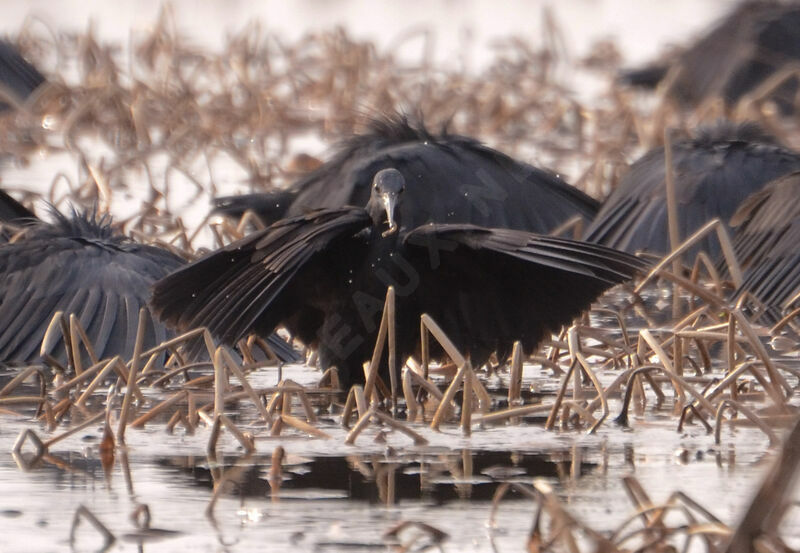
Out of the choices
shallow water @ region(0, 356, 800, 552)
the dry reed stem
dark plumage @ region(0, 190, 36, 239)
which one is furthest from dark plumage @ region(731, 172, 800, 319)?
the dry reed stem

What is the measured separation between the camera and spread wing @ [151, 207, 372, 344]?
4.70m

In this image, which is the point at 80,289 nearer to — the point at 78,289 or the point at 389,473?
the point at 78,289

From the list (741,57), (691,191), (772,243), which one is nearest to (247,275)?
(772,243)

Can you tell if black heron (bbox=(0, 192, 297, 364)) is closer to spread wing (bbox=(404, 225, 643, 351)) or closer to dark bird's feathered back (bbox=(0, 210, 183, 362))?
dark bird's feathered back (bbox=(0, 210, 183, 362))

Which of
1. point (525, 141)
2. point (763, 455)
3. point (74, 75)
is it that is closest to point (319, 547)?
point (763, 455)

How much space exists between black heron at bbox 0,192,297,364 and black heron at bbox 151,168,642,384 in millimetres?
724

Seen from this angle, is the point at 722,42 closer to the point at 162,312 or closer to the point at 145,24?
the point at 145,24

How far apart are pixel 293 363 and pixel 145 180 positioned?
327cm

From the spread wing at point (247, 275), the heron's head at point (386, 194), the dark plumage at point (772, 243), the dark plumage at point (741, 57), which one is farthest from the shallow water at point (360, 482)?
the dark plumage at point (741, 57)

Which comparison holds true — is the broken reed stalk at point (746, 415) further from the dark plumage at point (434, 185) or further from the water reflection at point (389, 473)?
the dark plumage at point (434, 185)

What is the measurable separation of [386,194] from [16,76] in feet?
14.2

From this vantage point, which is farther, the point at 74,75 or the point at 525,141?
the point at 74,75

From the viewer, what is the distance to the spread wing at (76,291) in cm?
561

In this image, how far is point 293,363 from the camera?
5715 mm
